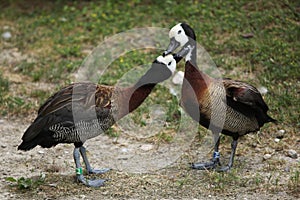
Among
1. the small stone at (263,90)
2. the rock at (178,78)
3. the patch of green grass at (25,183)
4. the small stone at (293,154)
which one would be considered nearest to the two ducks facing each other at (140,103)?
the patch of green grass at (25,183)

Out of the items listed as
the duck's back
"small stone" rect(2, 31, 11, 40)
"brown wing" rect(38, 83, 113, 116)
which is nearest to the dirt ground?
the duck's back

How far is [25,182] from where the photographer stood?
5.70m

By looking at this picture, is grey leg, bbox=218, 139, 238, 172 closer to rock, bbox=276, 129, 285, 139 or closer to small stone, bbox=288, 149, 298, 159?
small stone, bbox=288, 149, 298, 159

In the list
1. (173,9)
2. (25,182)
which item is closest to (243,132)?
(25,182)

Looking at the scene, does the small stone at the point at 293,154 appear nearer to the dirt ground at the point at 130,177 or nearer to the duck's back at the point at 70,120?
the dirt ground at the point at 130,177

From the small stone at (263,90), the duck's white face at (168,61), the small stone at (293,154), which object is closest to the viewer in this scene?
the duck's white face at (168,61)

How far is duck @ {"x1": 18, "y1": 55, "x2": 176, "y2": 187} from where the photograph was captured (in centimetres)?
576

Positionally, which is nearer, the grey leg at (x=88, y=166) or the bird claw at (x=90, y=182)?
the bird claw at (x=90, y=182)

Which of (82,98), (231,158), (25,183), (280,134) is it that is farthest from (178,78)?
(25,183)

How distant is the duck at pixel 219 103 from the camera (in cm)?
608

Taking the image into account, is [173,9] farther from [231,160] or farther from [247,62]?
[231,160]

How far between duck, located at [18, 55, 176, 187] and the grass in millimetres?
1381

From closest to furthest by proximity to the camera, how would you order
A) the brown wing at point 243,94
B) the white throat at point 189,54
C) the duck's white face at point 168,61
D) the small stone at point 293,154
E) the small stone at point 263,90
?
the brown wing at point 243,94, the duck's white face at point 168,61, the white throat at point 189,54, the small stone at point 293,154, the small stone at point 263,90

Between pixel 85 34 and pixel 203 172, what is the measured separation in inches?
177
